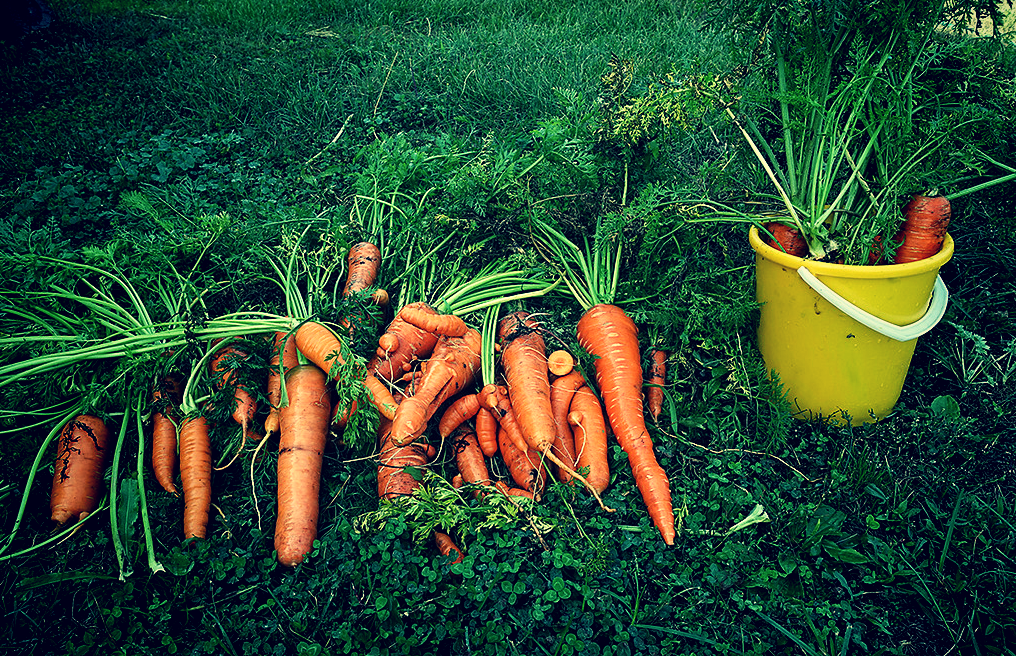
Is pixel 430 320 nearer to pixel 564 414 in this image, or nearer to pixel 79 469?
pixel 564 414

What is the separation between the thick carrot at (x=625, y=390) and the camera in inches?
81.6

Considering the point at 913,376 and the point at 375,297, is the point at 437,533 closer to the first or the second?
the point at 375,297

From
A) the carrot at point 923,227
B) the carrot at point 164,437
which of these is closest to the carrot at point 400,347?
the carrot at point 164,437

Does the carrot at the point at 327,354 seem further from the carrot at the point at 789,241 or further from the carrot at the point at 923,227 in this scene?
the carrot at the point at 923,227

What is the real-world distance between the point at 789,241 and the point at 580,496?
1203 millimetres

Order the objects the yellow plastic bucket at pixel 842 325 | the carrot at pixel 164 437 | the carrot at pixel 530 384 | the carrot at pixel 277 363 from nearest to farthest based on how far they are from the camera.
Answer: the yellow plastic bucket at pixel 842 325
the carrot at pixel 530 384
the carrot at pixel 164 437
the carrot at pixel 277 363

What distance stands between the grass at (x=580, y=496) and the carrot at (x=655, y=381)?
0.06 m

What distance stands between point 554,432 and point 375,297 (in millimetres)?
953

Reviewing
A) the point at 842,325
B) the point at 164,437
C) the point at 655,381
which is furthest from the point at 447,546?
the point at 842,325

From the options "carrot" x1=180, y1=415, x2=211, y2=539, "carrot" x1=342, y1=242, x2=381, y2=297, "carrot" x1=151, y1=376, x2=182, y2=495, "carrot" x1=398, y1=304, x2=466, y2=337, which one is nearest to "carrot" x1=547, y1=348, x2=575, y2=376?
"carrot" x1=398, y1=304, x2=466, y2=337

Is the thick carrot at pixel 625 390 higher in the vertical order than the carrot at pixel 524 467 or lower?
higher

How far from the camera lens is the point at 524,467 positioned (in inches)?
88.9

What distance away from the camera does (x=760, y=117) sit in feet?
7.91

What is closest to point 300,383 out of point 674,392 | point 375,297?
point 375,297
